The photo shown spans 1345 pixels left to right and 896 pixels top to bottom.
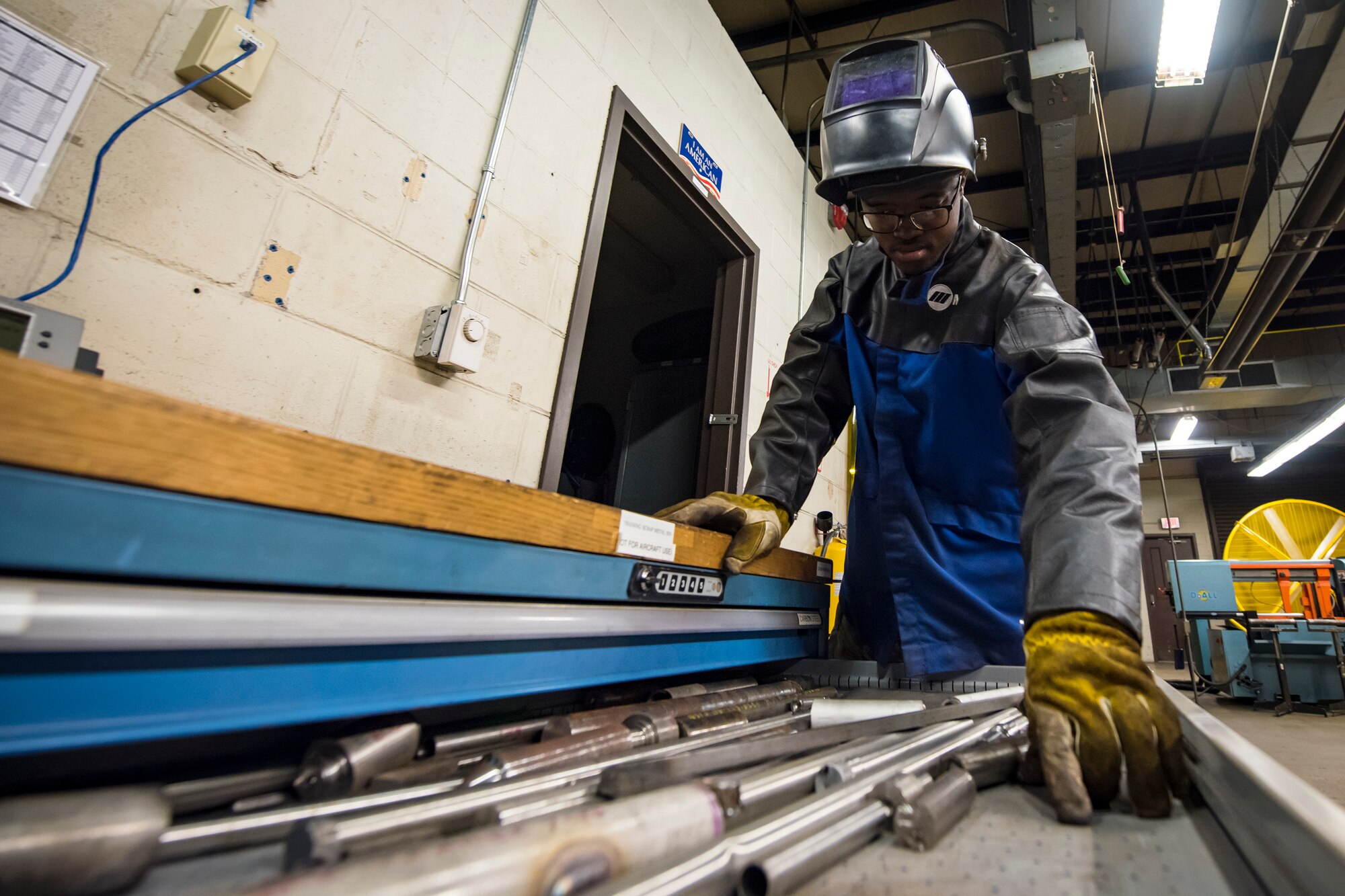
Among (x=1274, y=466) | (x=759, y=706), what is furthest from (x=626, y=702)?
(x=1274, y=466)

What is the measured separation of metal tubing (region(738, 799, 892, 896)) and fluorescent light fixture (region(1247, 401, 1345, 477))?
845 centimetres

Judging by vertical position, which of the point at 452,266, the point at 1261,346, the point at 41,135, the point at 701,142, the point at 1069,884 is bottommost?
the point at 1069,884

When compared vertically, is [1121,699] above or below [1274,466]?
below

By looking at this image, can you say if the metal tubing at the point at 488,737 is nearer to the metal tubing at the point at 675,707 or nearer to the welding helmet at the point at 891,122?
the metal tubing at the point at 675,707

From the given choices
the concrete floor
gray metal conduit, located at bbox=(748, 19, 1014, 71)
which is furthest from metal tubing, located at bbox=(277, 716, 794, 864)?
gray metal conduit, located at bbox=(748, 19, 1014, 71)

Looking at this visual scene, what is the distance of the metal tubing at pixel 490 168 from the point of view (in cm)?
138

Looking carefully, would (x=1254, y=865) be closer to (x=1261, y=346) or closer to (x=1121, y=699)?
(x=1121, y=699)

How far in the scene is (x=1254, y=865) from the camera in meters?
0.43

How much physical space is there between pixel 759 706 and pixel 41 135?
4.22ft

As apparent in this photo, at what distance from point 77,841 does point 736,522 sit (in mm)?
877

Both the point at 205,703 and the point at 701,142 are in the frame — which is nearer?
the point at 205,703

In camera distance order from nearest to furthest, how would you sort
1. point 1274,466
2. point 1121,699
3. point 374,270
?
point 1121,699, point 374,270, point 1274,466

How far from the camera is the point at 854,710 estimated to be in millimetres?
786

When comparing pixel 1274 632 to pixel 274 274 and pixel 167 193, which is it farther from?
pixel 167 193
